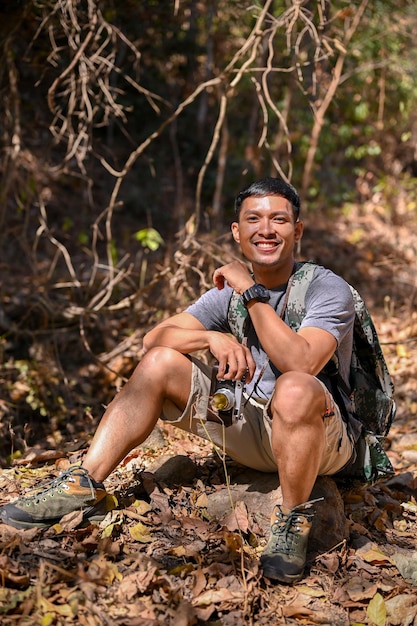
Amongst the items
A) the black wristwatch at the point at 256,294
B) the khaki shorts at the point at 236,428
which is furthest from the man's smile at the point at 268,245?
the khaki shorts at the point at 236,428

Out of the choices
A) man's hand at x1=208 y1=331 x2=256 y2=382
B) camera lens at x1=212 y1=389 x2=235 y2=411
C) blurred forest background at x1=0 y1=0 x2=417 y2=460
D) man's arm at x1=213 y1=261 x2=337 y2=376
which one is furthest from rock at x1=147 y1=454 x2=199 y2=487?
blurred forest background at x1=0 y1=0 x2=417 y2=460

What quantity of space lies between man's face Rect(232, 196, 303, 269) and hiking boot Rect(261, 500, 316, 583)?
1.11 m

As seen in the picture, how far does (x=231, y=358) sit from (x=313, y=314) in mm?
419

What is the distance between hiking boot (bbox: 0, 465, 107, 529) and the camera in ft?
9.80

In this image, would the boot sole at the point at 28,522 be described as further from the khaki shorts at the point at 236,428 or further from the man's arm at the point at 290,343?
the man's arm at the point at 290,343

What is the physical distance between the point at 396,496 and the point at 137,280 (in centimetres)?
503

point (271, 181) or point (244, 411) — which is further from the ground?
point (271, 181)

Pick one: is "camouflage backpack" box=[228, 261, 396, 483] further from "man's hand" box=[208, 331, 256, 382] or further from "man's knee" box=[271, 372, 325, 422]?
"man's knee" box=[271, 372, 325, 422]

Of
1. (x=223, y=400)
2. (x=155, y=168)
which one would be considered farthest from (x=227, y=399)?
(x=155, y=168)

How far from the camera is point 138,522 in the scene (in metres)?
3.19

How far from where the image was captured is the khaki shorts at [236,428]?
3248 mm

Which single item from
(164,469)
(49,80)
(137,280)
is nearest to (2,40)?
(49,80)

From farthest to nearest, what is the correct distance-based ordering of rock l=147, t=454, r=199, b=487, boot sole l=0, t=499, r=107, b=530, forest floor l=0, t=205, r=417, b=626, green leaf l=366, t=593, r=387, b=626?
rock l=147, t=454, r=199, b=487 → boot sole l=0, t=499, r=107, b=530 → green leaf l=366, t=593, r=387, b=626 → forest floor l=0, t=205, r=417, b=626

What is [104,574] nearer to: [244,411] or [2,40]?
[244,411]
